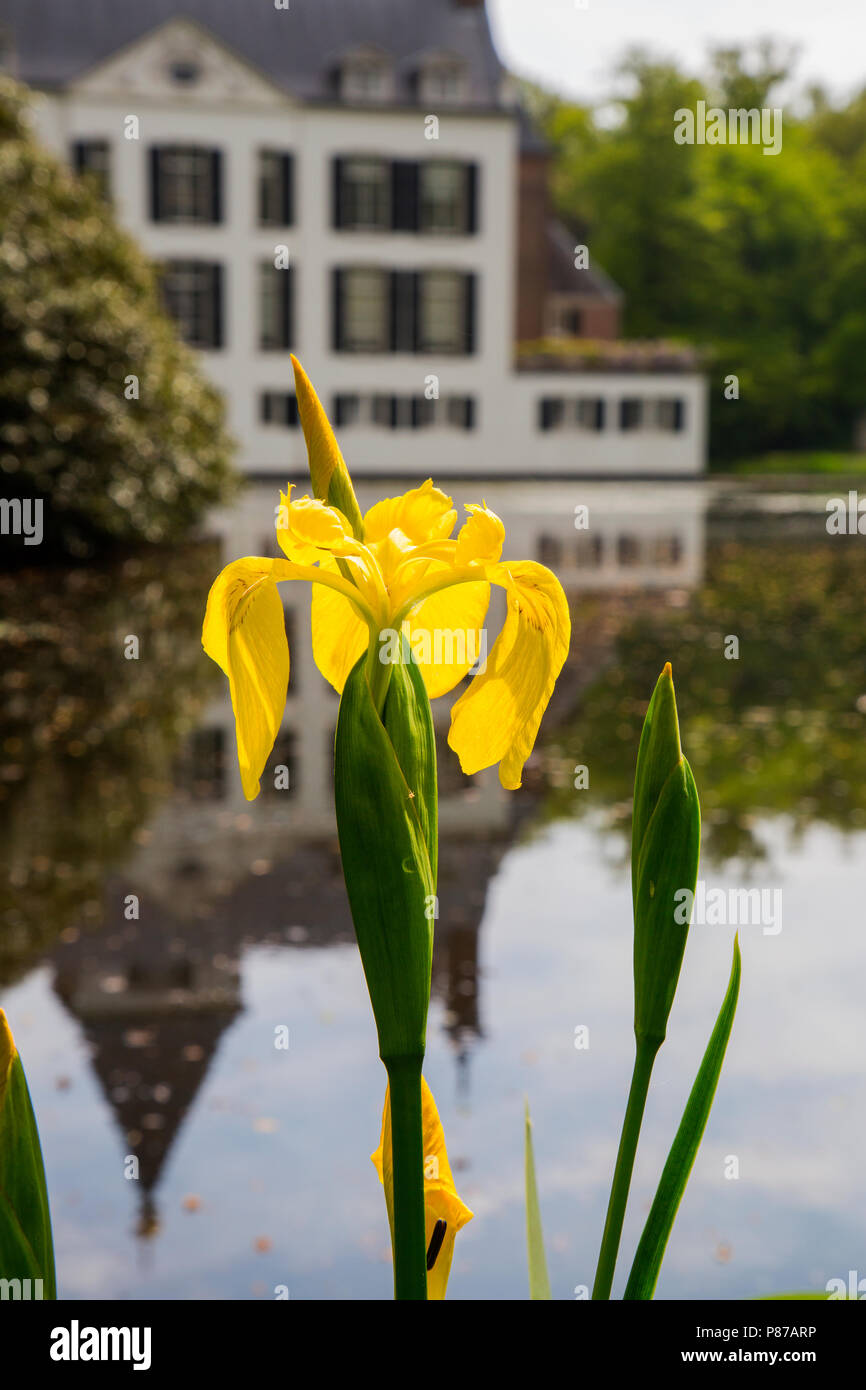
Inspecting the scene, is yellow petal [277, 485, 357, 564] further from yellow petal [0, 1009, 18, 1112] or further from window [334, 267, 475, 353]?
window [334, 267, 475, 353]

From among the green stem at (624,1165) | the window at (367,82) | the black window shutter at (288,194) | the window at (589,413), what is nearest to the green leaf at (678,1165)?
the green stem at (624,1165)

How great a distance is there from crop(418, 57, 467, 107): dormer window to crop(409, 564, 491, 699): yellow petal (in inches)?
1563

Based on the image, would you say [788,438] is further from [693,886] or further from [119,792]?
[693,886]

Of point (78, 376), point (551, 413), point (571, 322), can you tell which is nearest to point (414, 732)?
point (78, 376)

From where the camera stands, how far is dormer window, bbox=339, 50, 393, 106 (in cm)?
3784

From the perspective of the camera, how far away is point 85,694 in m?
10.2

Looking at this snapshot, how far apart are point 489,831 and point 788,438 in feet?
150

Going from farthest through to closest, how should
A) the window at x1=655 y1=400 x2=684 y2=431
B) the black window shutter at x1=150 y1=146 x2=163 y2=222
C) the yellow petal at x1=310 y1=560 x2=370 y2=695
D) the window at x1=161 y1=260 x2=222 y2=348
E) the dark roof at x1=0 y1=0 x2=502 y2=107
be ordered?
the window at x1=655 y1=400 x2=684 y2=431, the dark roof at x1=0 y1=0 x2=502 y2=107, the window at x1=161 y1=260 x2=222 y2=348, the black window shutter at x1=150 y1=146 x2=163 y2=222, the yellow petal at x1=310 y1=560 x2=370 y2=695

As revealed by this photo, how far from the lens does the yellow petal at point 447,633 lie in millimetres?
801

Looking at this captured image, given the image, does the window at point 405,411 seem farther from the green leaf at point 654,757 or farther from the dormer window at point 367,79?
the green leaf at point 654,757

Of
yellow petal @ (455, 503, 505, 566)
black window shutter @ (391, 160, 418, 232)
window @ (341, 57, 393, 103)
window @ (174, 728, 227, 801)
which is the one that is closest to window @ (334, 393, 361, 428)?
black window shutter @ (391, 160, 418, 232)

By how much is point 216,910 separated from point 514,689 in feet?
16.9
